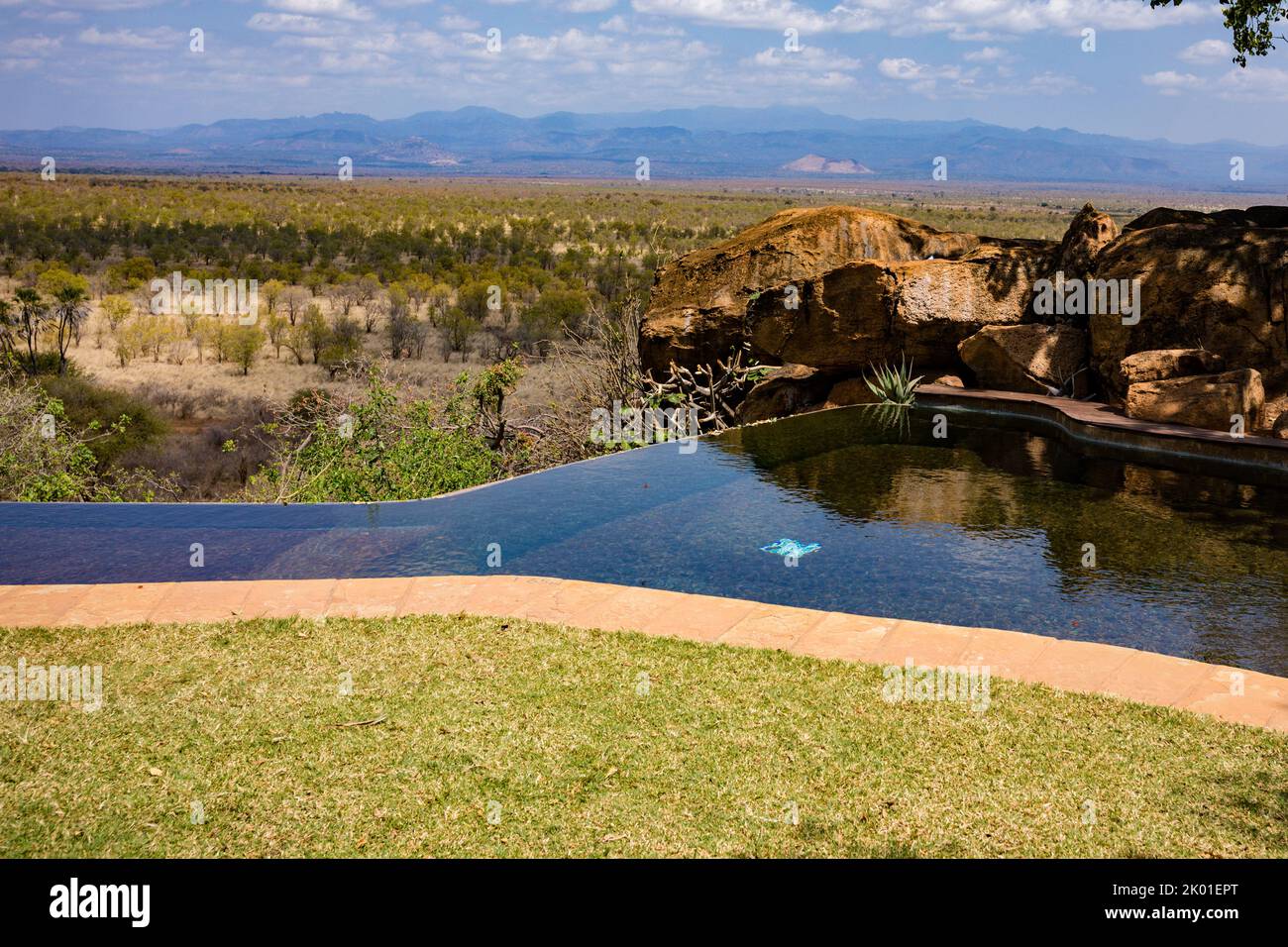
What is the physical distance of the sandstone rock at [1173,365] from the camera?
10.8 m

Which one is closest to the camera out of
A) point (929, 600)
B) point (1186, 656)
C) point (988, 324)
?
point (1186, 656)

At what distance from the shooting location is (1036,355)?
12.3 m

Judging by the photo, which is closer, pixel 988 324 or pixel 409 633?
pixel 409 633

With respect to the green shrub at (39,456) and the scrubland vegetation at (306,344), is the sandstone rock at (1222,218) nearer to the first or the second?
the scrubland vegetation at (306,344)

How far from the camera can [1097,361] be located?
1180cm

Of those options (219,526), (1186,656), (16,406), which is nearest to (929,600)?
(1186,656)

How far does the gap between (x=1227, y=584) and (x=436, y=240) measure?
43.4 m

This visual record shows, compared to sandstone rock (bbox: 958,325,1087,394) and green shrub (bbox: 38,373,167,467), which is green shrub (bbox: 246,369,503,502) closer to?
sandstone rock (bbox: 958,325,1087,394)

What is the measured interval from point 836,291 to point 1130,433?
13.4 feet

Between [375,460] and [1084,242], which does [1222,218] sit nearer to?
[1084,242]

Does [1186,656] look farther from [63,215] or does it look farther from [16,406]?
[63,215]

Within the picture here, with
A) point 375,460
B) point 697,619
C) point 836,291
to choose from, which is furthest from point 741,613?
point 836,291

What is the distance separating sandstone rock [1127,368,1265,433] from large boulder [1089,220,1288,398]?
1.17 feet

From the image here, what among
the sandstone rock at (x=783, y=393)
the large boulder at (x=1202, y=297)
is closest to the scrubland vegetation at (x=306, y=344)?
the sandstone rock at (x=783, y=393)
